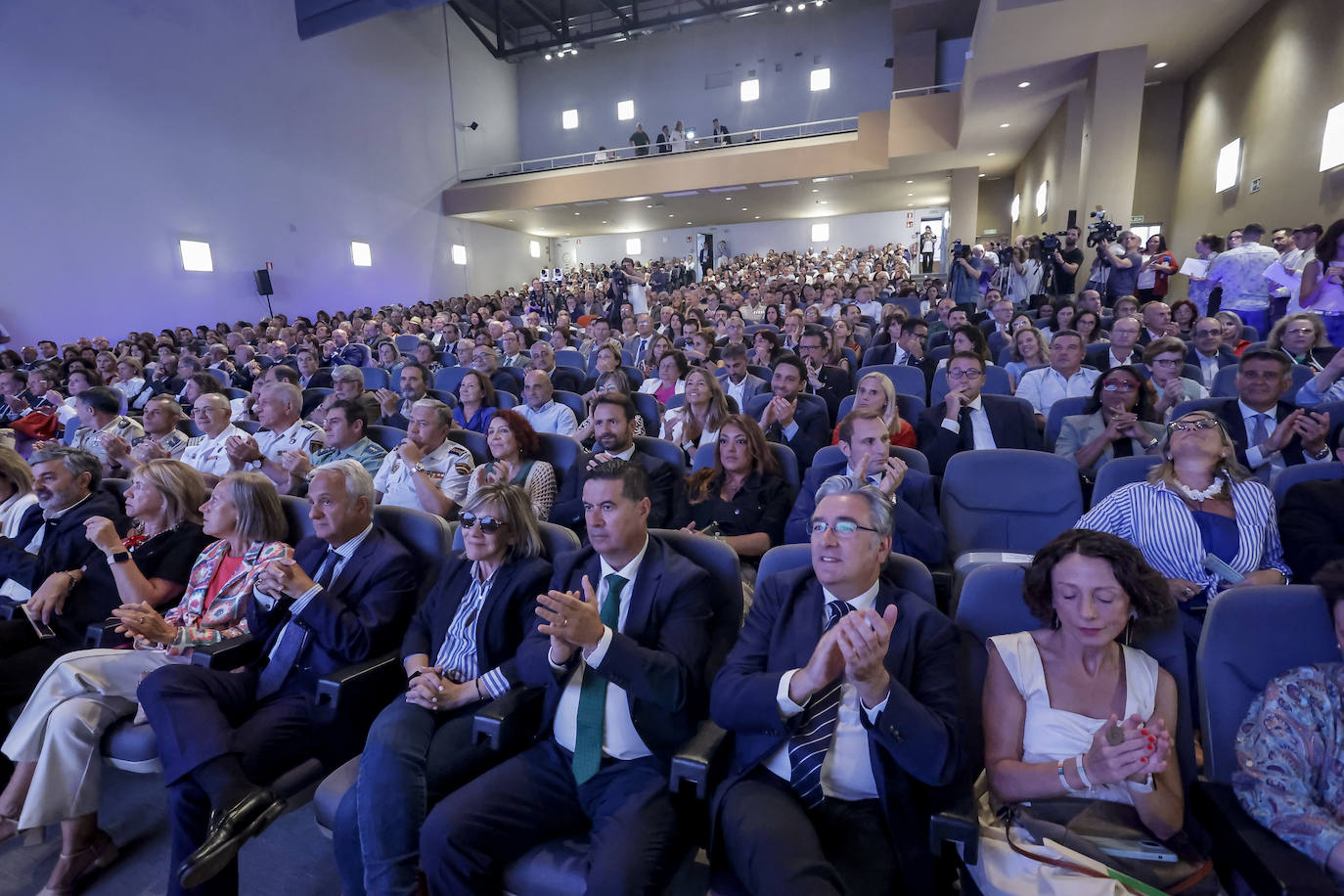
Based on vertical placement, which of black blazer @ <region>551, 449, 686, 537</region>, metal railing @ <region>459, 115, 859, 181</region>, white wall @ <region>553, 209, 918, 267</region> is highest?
metal railing @ <region>459, 115, 859, 181</region>

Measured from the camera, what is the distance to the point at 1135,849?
48.3 inches

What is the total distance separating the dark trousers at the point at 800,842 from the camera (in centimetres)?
120

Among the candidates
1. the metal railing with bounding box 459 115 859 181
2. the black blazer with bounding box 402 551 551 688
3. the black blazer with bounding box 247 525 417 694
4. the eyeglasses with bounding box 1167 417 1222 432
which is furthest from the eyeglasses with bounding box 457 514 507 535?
the metal railing with bounding box 459 115 859 181

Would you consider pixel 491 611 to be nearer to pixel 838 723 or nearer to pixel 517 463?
pixel 838 723

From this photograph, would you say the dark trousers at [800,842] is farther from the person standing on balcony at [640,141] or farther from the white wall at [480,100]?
the white wall at [480,100]

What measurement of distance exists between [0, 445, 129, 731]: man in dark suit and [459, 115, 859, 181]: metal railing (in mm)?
13607

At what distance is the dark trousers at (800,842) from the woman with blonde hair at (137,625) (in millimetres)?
1512

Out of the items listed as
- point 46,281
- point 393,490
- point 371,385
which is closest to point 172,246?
point 46,281

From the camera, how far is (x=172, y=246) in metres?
11.0

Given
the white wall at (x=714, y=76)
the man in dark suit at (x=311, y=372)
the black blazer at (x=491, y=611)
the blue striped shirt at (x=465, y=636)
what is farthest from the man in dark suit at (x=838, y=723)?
the white wall at (x=714, y=76)

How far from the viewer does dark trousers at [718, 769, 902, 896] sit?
3.94 feet

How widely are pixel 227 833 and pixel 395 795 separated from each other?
1.42 ft

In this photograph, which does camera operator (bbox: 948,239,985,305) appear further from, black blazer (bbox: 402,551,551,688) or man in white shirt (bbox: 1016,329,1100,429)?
black blazer (bbox: 402,551,551,688)

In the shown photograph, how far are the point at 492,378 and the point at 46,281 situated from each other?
8.49 m
